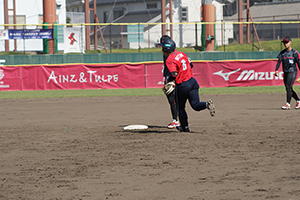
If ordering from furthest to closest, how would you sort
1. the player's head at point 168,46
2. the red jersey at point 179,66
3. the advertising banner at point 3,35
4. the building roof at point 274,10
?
the building roof at point 274,10
the advertising banner at point 3,35
the player's head at point 168,46
the red jersey at point 179,66

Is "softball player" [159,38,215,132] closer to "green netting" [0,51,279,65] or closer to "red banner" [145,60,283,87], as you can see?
"red banner" [145,60,283,87]

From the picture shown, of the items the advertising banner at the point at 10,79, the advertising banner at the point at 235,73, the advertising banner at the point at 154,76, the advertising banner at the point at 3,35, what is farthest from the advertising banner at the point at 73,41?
the advertising banner at the point at 235,73

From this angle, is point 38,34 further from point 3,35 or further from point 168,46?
point 168,46

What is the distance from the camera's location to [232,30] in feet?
115

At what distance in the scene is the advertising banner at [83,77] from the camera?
22547 mm

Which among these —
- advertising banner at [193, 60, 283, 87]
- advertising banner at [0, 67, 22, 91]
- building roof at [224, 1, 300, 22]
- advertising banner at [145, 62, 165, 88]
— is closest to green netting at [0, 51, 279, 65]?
advertising banner at [0, 67, 22, 91]

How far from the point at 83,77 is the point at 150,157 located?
16.6 meters

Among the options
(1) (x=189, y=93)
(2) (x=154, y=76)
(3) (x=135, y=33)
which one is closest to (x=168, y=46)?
(1) (x=189, y=93)

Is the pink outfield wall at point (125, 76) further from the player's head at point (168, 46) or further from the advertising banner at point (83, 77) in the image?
the player's head at point (168, 46)

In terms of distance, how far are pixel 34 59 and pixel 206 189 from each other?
24.0 metres

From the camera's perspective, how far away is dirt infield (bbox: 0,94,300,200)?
→ 15.6ft

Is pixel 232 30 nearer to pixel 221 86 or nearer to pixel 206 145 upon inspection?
pixel 221 86

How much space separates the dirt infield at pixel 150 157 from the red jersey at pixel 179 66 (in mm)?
1168

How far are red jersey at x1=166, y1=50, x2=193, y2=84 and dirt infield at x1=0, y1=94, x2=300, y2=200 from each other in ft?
3.83
